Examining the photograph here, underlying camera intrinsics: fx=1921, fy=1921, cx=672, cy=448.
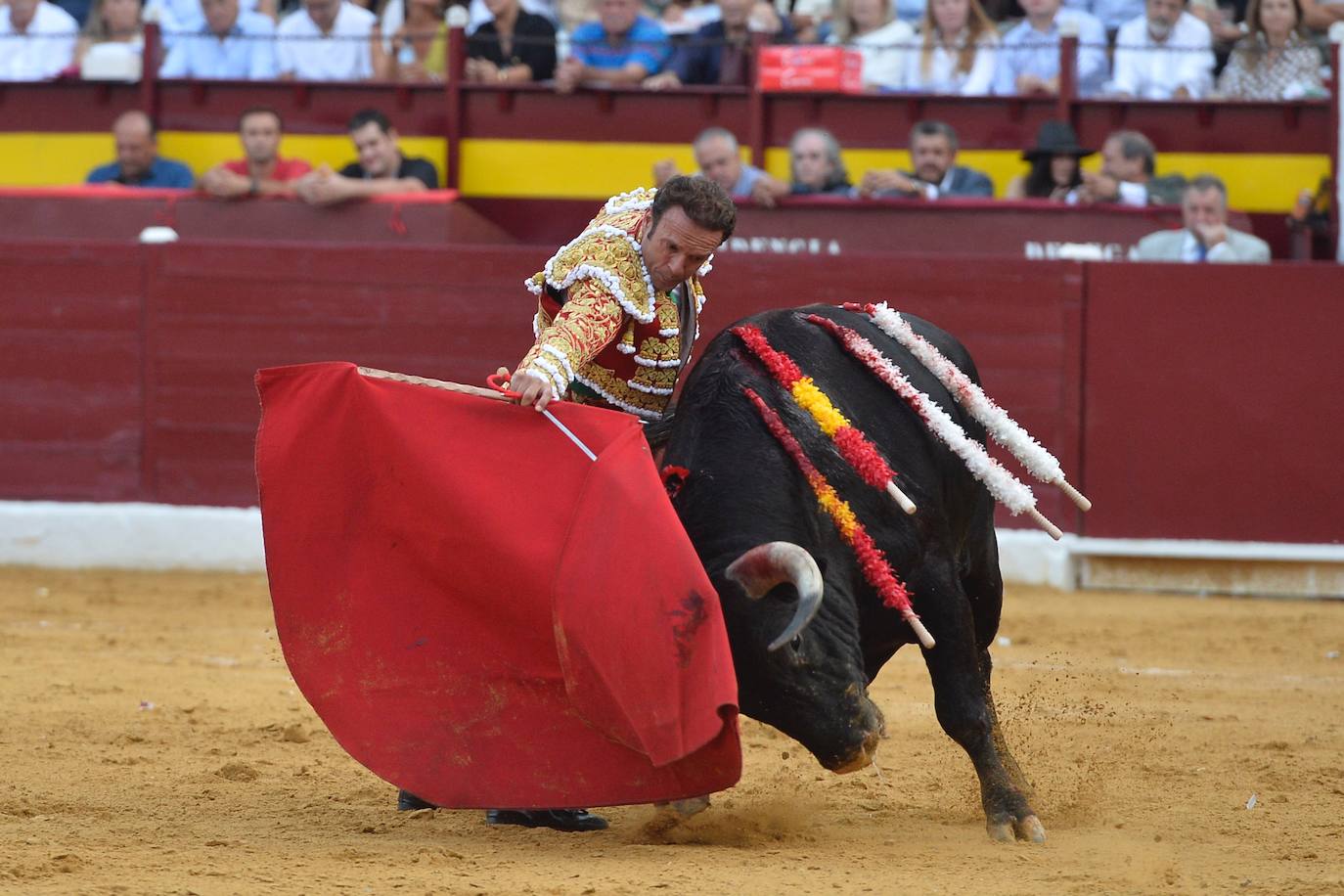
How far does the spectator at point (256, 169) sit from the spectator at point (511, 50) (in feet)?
3.37

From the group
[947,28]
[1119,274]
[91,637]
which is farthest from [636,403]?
[947,28]

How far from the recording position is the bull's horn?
3086 millimetres

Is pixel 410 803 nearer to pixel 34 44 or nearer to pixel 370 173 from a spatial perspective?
pixel 370 173

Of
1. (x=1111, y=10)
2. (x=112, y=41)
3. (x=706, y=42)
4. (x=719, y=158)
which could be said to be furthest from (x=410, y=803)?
(x=112, y=41)

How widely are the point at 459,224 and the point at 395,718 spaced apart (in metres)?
4.53

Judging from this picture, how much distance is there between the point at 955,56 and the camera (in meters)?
8.19

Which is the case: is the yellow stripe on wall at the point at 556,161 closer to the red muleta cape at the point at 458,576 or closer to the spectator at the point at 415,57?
the spectator at the point at 415,57

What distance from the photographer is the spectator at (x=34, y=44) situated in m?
9.15

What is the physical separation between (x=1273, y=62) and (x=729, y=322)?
257cm

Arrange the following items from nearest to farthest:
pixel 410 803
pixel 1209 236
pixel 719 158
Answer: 1. pixel 410 803
2. pixel 1209 236
3. pixel 719 158

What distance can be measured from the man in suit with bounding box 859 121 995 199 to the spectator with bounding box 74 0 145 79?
344cm

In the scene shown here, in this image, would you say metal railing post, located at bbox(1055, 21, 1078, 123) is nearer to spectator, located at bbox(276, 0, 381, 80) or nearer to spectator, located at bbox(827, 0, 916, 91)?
spectator, located at bbox(827, 0, 916, 91)

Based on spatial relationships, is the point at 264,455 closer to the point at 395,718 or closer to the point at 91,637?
the point at 395,718

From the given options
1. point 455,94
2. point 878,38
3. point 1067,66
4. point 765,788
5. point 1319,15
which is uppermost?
point 1319,15
